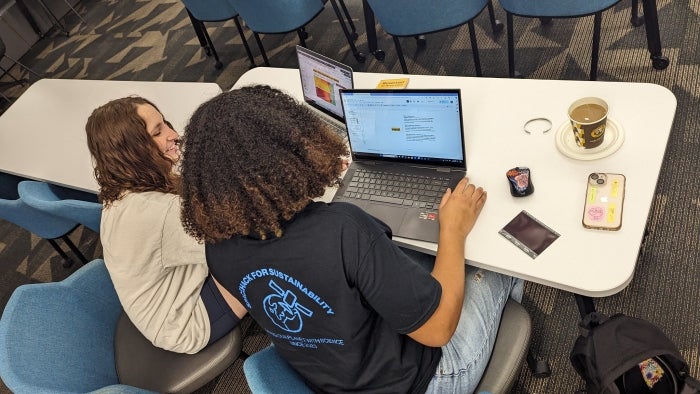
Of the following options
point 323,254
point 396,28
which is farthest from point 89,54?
point 323,254

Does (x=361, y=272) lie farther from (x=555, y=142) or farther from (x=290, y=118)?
(x=555, y=142)

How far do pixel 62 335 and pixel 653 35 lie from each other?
2.61 m

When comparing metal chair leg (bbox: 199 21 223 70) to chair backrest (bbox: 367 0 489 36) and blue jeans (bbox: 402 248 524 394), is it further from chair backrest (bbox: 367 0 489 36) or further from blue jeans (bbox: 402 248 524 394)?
blue jeans (bbox: 402 248 524 394)

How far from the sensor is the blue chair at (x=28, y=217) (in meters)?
2.03

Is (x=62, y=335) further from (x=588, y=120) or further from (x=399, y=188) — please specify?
(x=588, y=120)

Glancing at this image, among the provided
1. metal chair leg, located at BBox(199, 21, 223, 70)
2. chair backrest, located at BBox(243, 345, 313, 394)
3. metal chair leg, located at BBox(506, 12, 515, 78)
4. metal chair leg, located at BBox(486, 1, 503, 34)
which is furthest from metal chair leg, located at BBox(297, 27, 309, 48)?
chair backrest, located at BBox(243, 345, 313, 394)

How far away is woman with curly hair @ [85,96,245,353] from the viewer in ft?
4.99

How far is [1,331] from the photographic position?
1339 mm

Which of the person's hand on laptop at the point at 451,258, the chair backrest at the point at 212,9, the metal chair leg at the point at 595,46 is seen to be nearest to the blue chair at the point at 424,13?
the metal chair leg at the point at 595,46

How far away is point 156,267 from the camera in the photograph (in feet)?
5.07

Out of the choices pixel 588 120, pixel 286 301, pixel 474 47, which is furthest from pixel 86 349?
pixel 474 47

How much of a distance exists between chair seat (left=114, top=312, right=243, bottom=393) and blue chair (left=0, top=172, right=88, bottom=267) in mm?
715

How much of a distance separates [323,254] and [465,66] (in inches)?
87.7

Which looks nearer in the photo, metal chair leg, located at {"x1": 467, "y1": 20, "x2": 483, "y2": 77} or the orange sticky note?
the orange sticky note
